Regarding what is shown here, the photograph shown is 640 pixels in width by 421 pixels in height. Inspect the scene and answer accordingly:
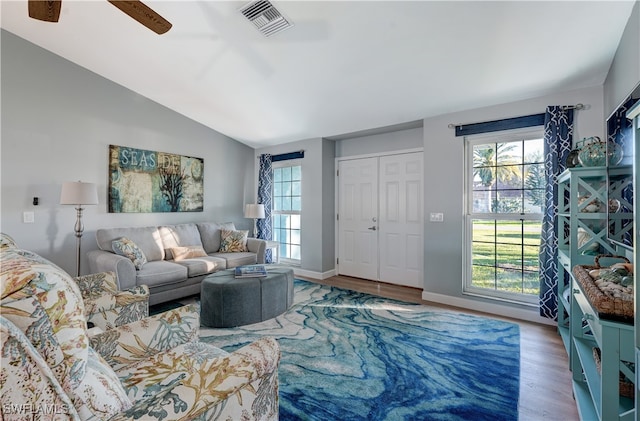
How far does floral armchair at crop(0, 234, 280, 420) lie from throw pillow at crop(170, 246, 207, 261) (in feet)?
8.31

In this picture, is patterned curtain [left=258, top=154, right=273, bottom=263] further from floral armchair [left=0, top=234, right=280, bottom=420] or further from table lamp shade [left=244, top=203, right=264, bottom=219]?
floral armchair [left=0, top=234, right=280, bottom=420]

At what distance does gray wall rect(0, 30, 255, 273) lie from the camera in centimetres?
321

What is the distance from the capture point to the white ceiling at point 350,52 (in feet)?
7.25

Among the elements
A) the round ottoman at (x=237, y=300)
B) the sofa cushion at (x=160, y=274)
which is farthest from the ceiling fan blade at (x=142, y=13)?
the sofa cushion at (x=160, y=274)

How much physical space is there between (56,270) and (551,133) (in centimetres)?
377

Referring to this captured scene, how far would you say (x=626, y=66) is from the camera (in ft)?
6.70

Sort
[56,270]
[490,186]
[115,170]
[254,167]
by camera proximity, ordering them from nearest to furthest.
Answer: [56,270], [490,186], [115,170], [254,167]

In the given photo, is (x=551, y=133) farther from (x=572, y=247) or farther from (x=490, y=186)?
(x=572, y=247)

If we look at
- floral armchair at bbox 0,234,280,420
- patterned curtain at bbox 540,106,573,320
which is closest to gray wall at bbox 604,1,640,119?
patterned curtain at bbox 540,106,573,320

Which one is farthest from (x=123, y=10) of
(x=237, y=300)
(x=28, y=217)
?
(x=28, y=217)

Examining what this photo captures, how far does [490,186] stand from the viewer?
3422 mm

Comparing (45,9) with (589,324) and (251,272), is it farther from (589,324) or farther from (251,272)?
(589,324)

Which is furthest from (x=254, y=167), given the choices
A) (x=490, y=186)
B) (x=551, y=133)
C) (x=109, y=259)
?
(x=551, y=133)

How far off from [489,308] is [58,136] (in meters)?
5.45
